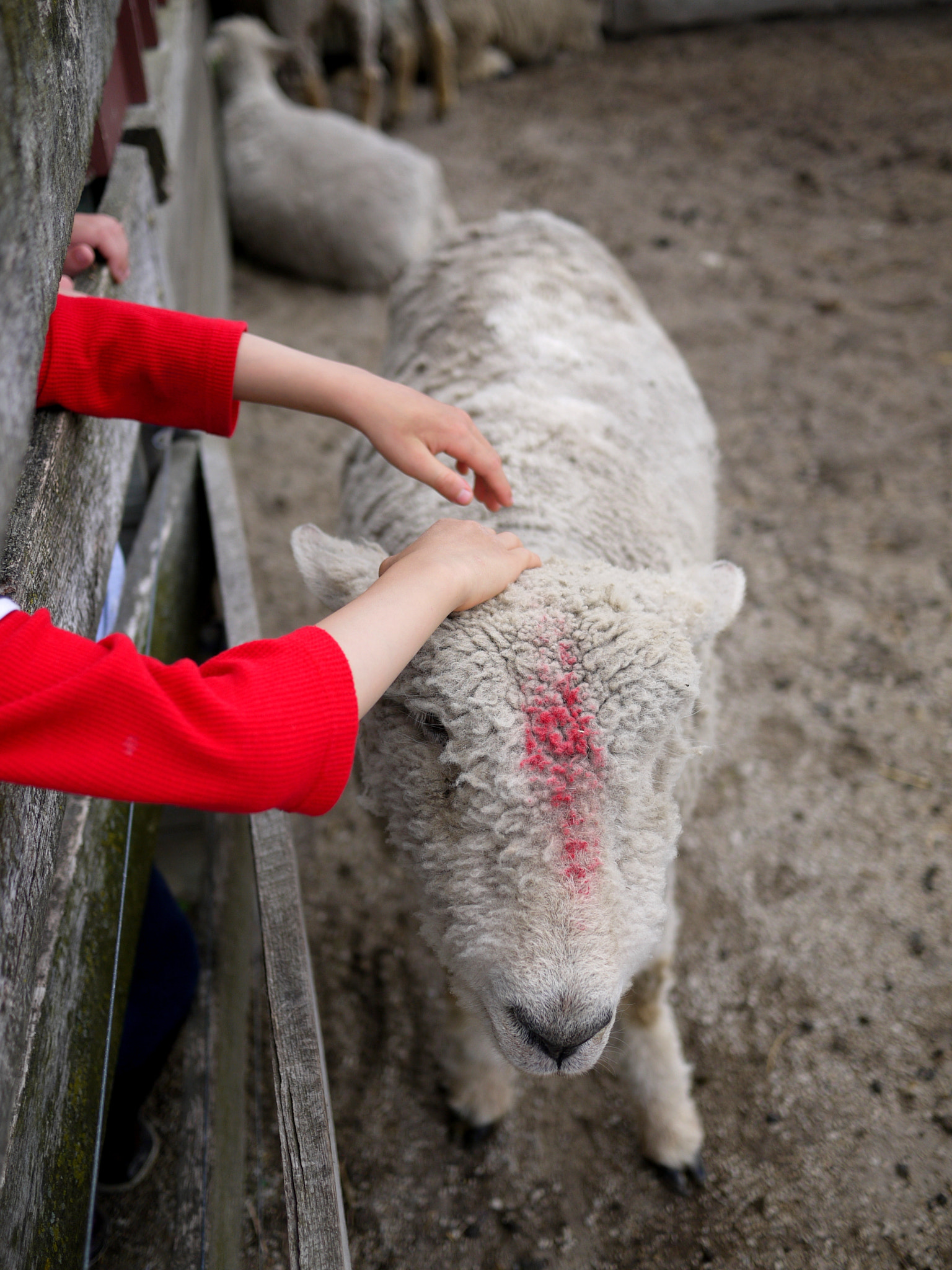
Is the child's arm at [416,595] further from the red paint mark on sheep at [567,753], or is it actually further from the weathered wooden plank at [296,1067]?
the weathered wooden plank at [296,1067]

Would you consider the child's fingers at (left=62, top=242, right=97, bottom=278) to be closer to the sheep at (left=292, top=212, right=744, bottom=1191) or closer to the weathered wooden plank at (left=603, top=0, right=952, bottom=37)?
the sheep at (left=292, top=212, right=744, bottom=1191)

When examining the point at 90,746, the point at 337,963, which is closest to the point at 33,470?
the point at 90,746

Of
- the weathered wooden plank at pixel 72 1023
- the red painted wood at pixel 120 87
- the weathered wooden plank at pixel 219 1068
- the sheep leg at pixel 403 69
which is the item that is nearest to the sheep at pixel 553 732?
the weathered wooden plank at pixel 72 1023

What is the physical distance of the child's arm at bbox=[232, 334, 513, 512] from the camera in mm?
1480

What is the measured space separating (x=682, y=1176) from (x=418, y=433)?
6.52 feet

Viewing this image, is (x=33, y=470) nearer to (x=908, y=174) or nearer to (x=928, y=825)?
(x=928, y=825)

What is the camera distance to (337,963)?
8.61ft

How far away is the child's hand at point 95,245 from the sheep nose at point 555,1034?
1.69 meters

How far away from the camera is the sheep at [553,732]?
1311 mm

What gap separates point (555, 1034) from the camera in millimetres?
1281

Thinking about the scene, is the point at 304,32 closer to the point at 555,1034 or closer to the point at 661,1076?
the point at 661,1076

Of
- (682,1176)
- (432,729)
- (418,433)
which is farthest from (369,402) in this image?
(682,1176)

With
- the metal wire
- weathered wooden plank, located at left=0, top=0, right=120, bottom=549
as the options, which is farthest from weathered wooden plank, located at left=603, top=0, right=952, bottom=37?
weathered wooden plank, located at left=0, top=0, right=120, bottom=549

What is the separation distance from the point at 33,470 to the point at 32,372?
1.62 feet
